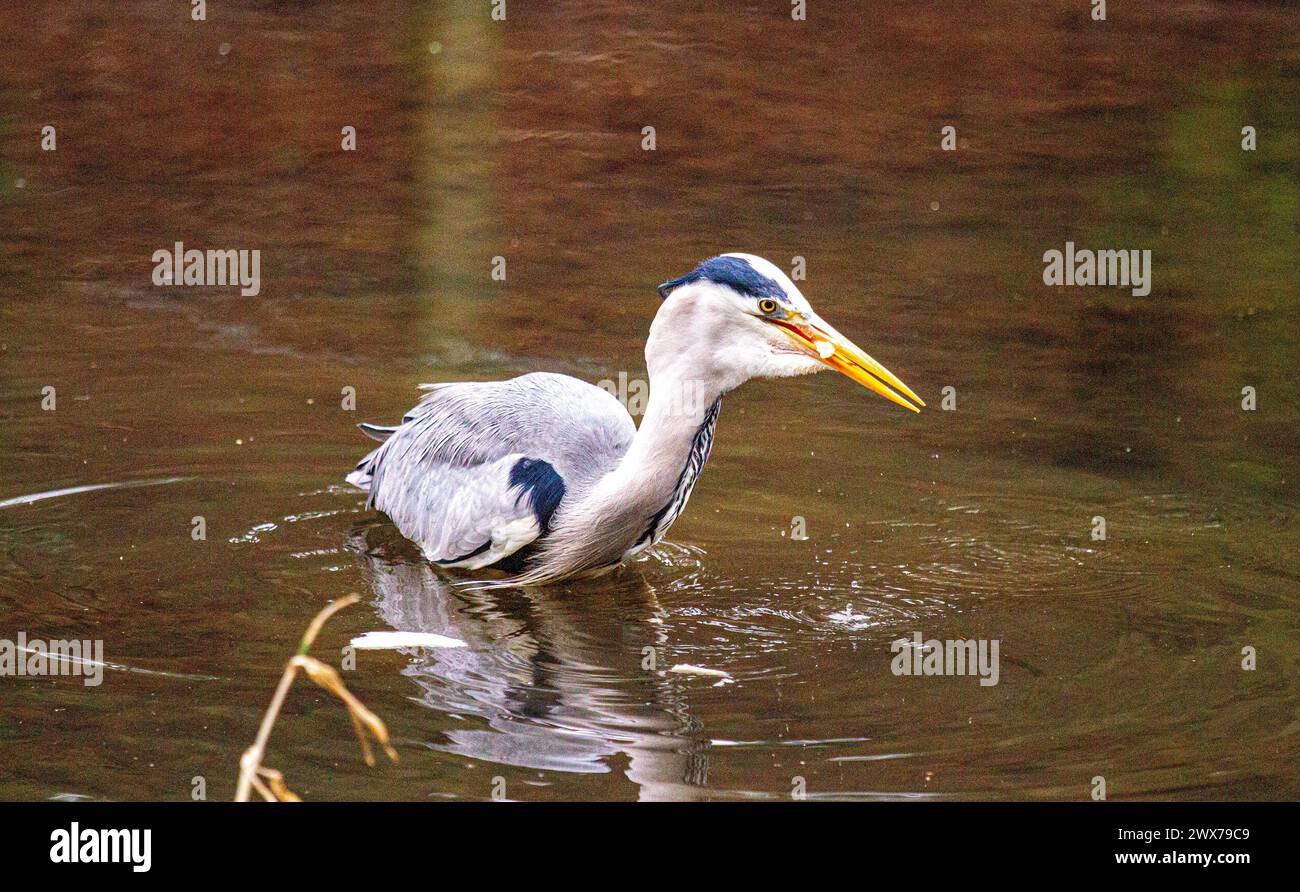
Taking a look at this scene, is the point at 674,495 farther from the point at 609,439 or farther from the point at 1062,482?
the point at 1062,482

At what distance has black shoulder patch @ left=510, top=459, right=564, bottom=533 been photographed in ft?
26.4

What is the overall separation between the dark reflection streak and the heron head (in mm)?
1199

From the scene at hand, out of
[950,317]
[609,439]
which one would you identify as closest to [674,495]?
[609,439]

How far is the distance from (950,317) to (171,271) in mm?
5482

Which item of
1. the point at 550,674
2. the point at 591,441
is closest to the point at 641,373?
the point at 591,441

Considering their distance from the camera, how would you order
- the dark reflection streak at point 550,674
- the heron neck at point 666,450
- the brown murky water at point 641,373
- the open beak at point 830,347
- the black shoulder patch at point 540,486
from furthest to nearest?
the black shoulder patch at point 540,486
the heron neck at point 666,450
the open beak at point 830,347
the brown murky water at point 641,373
the dark reflection streak at point 550,674

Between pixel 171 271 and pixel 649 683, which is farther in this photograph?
pixel 171 271

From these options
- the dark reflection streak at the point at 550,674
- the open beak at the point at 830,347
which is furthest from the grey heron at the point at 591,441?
the dark reflection streak at the point at 550,674

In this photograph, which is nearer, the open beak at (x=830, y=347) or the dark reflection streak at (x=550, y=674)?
the dark reflection streak at (x=550, y=674)

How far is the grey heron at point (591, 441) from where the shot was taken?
24.1ft

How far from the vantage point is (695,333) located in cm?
746

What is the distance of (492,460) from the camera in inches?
330

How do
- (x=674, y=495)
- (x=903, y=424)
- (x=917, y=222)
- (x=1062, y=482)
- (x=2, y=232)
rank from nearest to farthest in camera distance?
(x=674, y=495)
(x=1062, y=482)
(x=903, y=424)
(x=2, y=232)
(x=917, y=222)

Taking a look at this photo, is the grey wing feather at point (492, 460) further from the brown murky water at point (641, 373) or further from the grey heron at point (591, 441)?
the brown murky water at point (641, 373)
